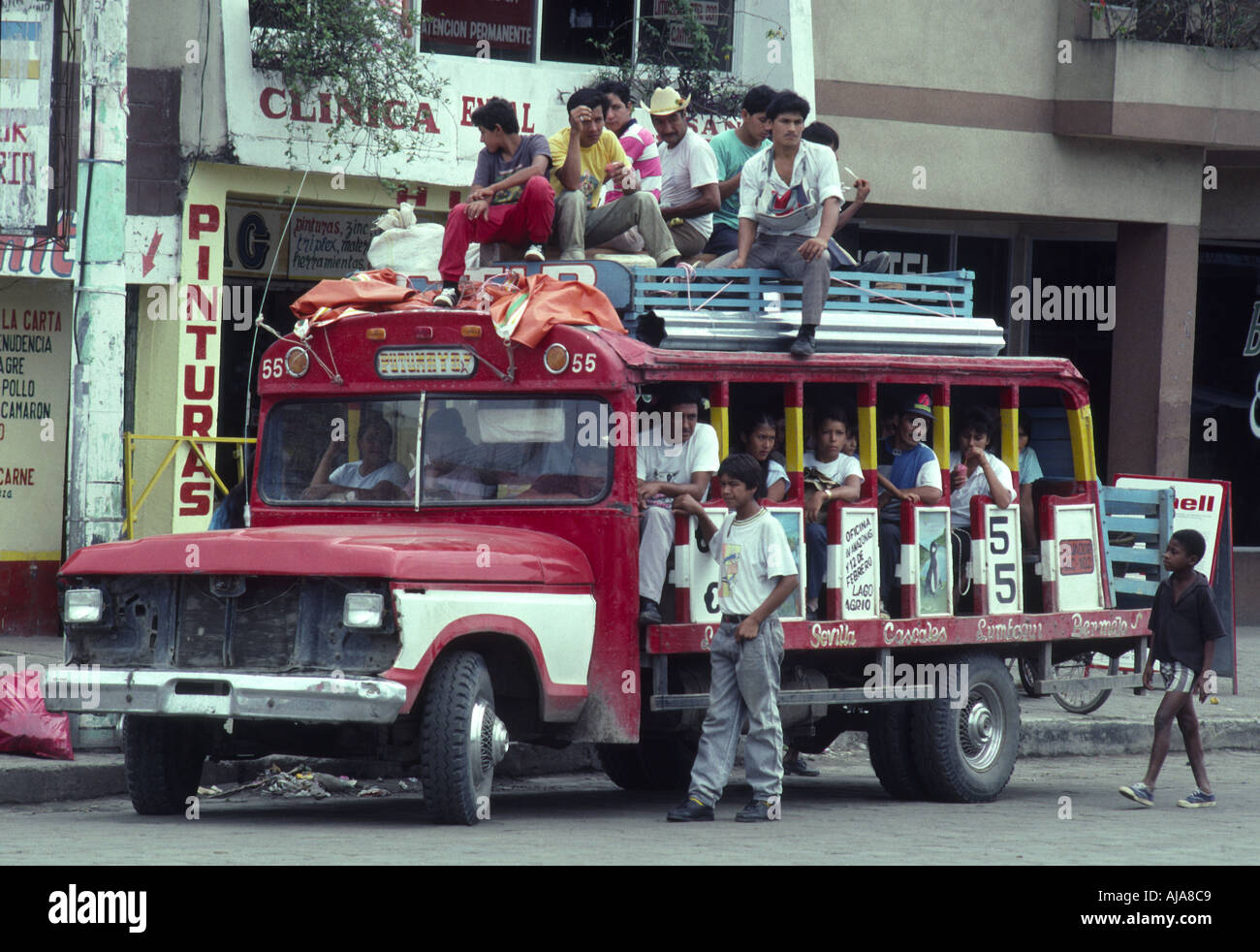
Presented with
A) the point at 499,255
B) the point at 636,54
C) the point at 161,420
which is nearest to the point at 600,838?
the point at 499,255

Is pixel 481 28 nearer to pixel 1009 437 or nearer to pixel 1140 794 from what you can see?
pixel 1009 437

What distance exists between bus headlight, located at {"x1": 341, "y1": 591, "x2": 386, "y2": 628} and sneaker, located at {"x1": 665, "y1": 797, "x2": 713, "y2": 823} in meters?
1.98

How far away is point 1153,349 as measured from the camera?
19.5 meters

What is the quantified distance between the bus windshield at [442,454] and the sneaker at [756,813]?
166 cm

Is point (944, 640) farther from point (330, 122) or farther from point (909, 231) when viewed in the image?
point (909, 231)

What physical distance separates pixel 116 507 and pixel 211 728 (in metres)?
2.24

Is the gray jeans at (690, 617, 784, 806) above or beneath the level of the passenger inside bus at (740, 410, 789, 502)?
beneath

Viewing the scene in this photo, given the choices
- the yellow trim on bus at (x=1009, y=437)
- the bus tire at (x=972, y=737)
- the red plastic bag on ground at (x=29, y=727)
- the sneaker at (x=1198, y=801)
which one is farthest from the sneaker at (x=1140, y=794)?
the red plastic bag on ground at (x=29, y=727)

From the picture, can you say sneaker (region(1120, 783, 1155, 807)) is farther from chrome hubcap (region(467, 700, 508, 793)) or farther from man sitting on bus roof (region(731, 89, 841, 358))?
chrome hubcap (region(467, 700, 508, 793))

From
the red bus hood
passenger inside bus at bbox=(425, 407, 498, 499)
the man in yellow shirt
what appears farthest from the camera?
the man in yellow shirt

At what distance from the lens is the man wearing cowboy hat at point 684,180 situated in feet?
36.3

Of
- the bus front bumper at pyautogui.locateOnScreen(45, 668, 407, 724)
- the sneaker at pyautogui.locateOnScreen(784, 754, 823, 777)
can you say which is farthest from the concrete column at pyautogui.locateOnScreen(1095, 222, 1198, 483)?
the bus front bumper at pyautogui.locateOnScreen(45, 668, 407, 724)

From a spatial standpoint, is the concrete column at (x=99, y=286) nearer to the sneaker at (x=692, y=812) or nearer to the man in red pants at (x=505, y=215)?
the man in red pants at (x=505, y=215)

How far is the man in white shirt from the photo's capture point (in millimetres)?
10094
